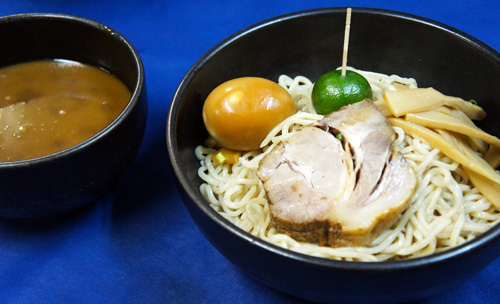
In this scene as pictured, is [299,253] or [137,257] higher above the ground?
[299,253]

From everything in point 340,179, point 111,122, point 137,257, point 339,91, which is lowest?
point 137,257

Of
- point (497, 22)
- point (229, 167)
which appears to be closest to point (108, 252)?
point (229, 167)

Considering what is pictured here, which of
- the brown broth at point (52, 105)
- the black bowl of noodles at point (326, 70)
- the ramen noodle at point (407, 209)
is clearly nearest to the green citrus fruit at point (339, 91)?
the ramen noodle at point (407, 209)

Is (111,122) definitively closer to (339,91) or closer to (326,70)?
(339,91)

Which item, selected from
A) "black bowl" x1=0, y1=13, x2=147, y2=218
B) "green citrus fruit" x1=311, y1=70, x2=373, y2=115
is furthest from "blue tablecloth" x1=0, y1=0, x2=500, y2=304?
"green citrus fruit" x1=311, y1=70, x2=373, y2=115

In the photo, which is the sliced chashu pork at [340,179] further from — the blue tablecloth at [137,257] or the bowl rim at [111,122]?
the bowl rim at [111,122]

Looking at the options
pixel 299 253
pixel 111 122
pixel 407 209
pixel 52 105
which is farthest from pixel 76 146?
pixel 407 209

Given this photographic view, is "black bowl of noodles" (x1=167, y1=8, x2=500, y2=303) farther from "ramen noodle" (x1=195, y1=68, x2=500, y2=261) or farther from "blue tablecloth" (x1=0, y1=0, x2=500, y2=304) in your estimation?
"blue tablecloth" (x1=0, y1=0, x2=500, y2=304)
